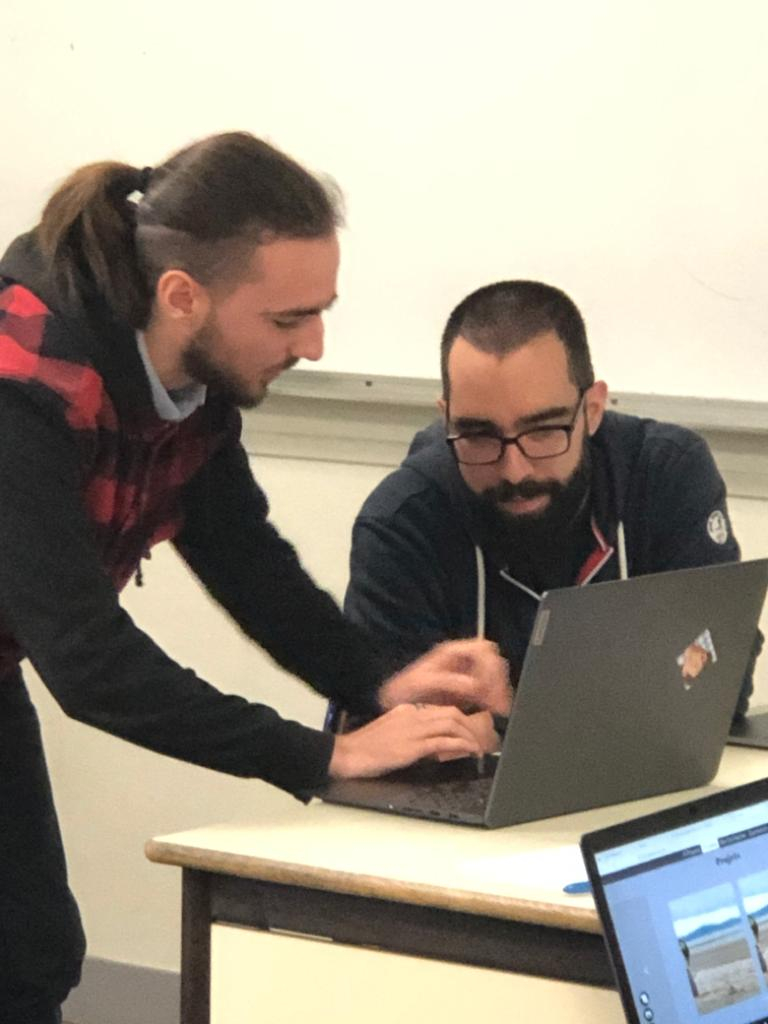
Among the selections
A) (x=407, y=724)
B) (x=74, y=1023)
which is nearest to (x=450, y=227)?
(x=407, y=724)

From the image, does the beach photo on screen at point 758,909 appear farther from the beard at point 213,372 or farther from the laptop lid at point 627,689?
the beard at point 213,372

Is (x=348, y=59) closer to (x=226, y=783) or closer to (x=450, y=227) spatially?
(x=450, y=227)

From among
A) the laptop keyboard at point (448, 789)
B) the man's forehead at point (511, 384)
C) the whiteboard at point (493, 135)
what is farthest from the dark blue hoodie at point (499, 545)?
the whiteboard at point (493, 135)

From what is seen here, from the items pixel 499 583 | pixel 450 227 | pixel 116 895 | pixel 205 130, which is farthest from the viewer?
pixel 116 895

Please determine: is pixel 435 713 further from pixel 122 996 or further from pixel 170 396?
pixel 122 996

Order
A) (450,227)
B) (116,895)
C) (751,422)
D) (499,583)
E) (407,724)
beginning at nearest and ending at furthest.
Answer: (407,724) < (499,583) < (751,422) < (450,227) < (116,895)

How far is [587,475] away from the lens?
198 centimetres

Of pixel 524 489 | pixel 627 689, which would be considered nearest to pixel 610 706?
pixel 627 689

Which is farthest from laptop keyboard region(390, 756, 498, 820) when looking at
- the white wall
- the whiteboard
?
the white wall

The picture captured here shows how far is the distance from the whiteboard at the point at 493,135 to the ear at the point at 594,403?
399mm

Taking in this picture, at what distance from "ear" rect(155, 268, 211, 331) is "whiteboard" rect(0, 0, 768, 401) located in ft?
3.07

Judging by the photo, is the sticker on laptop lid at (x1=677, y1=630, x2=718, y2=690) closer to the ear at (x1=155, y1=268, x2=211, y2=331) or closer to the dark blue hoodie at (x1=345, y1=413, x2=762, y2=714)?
the dark blue hoodie at (x1=345, y1=413, x2=762, y2=714)

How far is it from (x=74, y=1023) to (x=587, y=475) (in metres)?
1.58

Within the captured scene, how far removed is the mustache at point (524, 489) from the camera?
6.14 feet
